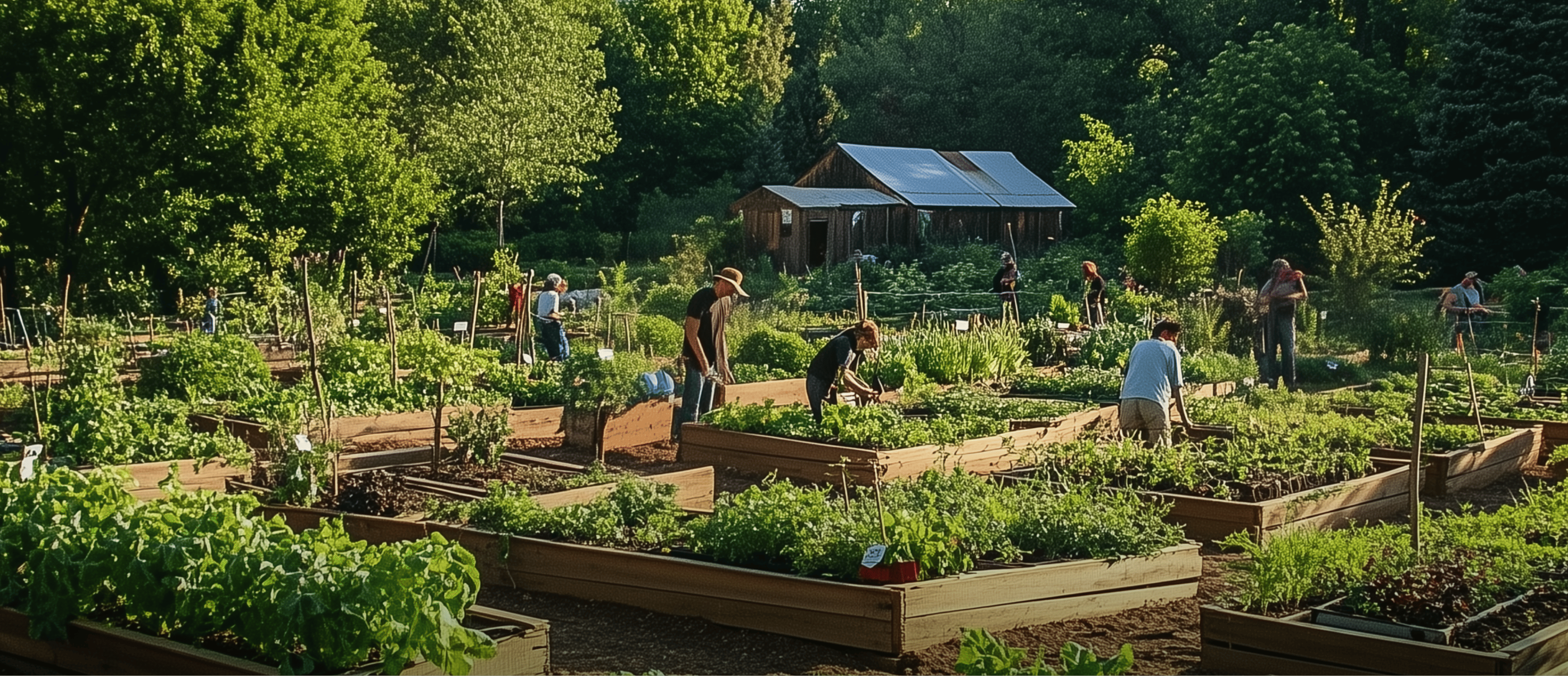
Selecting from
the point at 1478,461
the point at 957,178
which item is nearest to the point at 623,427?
the point at 1478,461

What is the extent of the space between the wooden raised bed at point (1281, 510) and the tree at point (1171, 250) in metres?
12.3

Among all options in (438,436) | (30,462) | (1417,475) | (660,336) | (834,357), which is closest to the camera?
(1417,475)

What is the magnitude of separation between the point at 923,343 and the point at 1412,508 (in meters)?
9.73

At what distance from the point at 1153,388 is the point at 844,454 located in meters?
2.28

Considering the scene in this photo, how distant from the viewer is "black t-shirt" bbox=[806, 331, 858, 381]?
461 inches

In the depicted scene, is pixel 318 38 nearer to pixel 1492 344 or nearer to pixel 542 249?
pixel 542 249

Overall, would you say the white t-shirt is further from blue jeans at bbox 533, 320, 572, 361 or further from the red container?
the red container

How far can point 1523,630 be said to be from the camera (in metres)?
5.96

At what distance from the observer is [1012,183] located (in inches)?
1598

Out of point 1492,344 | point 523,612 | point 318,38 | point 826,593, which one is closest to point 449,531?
point 523,612

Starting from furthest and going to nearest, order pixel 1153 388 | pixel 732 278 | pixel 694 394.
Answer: pixel 732 278 → pixel 694 394 → pixel 1153 388

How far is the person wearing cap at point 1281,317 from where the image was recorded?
16625 millimetres

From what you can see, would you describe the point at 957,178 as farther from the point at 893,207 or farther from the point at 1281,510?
the point at 1281,510

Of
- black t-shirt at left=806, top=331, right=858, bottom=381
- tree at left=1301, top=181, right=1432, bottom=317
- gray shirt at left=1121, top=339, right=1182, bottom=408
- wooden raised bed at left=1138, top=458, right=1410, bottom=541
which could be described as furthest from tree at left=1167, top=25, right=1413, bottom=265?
wooden raised bed at left=1138, top=458, right=1410, bottom=541
